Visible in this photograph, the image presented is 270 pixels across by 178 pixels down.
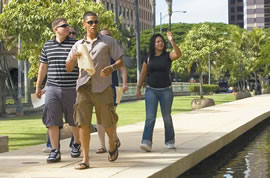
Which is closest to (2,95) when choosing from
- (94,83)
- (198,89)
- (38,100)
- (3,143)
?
(3,143)

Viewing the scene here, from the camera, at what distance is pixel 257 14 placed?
19250cm

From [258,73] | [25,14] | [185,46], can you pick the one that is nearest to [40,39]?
[25,14]

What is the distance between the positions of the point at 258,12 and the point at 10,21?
176 m

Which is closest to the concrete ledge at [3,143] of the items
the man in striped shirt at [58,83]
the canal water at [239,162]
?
the man in striped shirt at [58,83]

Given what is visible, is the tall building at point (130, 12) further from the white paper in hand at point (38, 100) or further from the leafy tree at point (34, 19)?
the white paper in hand at point (38, 100)

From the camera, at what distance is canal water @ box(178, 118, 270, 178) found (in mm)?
10477

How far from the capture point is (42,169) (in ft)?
29.3

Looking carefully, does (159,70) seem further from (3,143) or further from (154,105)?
(3,143)

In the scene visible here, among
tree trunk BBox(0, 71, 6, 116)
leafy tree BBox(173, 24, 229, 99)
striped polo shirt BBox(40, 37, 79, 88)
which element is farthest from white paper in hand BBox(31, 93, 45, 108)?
leafy tree BBox(173, 24, 229, 99)

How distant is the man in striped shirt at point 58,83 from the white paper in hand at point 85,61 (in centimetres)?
107

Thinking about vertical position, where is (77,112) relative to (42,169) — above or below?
above

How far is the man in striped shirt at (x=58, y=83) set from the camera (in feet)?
32.1

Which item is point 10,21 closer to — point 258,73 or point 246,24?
point 258,73

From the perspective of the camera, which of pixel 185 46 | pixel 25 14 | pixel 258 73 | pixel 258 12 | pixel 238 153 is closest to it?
pixel 238 153
